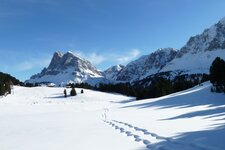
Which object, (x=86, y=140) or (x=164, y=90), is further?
(x=164, y=90)

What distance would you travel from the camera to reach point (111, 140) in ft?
60.3

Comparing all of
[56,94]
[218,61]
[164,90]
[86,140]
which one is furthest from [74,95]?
[86,140]

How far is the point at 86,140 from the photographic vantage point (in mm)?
18984

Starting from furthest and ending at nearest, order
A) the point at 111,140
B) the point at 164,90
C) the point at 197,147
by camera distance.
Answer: the point at 164,90, the point at 111,140, the point at 197,147

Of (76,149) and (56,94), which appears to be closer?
(76,149)

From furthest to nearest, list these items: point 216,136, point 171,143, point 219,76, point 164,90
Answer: point 164,90, point 219,76, point 216,136, point 171,143

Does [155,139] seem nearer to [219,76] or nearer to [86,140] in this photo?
[86,140]

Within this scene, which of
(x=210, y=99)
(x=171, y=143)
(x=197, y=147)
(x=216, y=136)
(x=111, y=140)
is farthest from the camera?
(x=210, y=99)

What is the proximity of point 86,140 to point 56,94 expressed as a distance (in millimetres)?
143744

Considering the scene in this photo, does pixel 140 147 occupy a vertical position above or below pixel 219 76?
below

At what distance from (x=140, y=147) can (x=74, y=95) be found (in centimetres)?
13818

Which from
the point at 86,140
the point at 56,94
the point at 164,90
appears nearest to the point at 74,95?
the point at 56,94

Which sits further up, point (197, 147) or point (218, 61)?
point (218, 61)

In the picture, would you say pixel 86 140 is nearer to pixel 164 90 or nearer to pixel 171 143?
pixel 171 143
